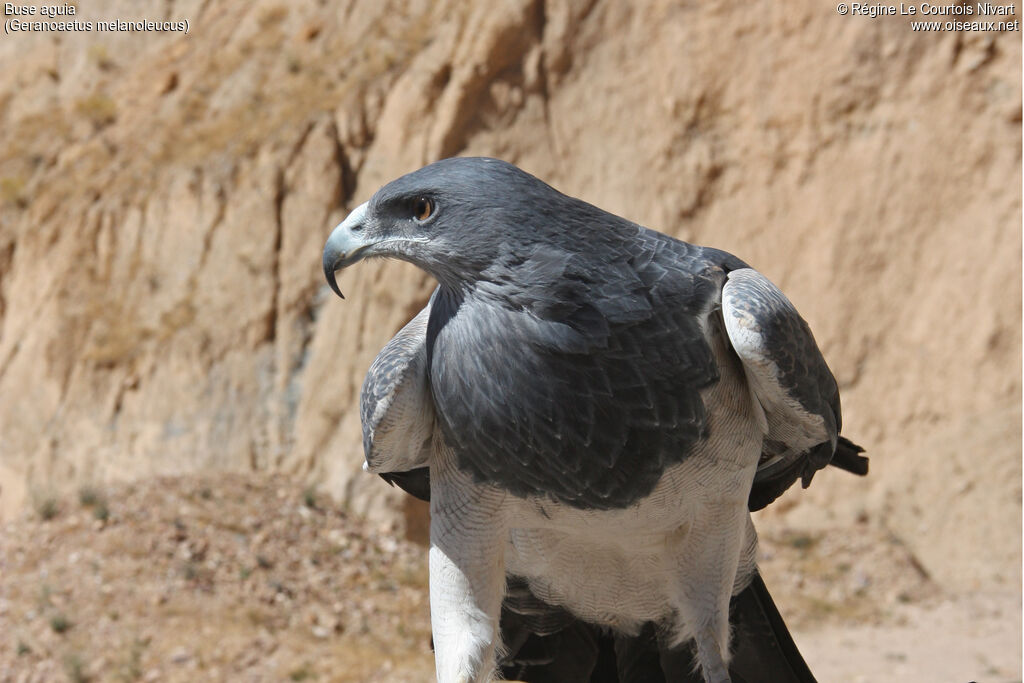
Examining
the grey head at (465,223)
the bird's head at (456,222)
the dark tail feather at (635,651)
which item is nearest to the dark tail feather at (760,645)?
the dark tail feather at (635,651)

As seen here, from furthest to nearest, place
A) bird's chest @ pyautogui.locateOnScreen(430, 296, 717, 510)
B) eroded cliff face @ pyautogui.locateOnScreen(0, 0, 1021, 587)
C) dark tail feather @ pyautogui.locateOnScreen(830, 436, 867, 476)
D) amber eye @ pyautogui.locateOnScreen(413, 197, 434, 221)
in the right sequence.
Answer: eroded cliff face @ pyautogui.locateOnScreen(0, 0, 1021, 587) → dark tail feather @ pyautogui.locateOnScreen(830, 436, 867, 476) → amber eye @ pyautogui.locateOnScreen(413, 197, 434, 221) → bird's chest @ pyautogui.locateOnScreen(430, 296, 717, 510)

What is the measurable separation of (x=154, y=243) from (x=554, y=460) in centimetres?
881

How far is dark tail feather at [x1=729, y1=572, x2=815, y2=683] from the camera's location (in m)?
3.58

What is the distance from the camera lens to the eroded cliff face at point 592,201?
28.6ft

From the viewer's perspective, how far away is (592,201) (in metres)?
9.46

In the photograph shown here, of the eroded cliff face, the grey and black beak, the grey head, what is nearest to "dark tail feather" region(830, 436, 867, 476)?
the grey head

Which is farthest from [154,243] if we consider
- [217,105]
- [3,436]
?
[3,436]

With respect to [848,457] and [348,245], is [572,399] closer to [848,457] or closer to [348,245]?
[348,245]

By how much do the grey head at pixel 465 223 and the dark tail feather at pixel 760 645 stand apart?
1.70 meters

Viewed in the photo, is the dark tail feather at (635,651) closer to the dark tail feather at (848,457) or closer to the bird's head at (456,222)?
the dark tail feather at (848,457)

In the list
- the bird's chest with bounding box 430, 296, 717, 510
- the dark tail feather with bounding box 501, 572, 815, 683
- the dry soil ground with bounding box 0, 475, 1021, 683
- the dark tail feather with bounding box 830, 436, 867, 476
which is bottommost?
the dry soil ground with bounding box 0, 475, 1021, 683

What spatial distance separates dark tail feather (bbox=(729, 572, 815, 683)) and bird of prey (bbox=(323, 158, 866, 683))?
0.36 m

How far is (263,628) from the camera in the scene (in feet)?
22.3

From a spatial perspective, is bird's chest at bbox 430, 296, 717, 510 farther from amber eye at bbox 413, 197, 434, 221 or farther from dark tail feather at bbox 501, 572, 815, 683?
dark tail feather at bbox 501, 572, 815, 683
